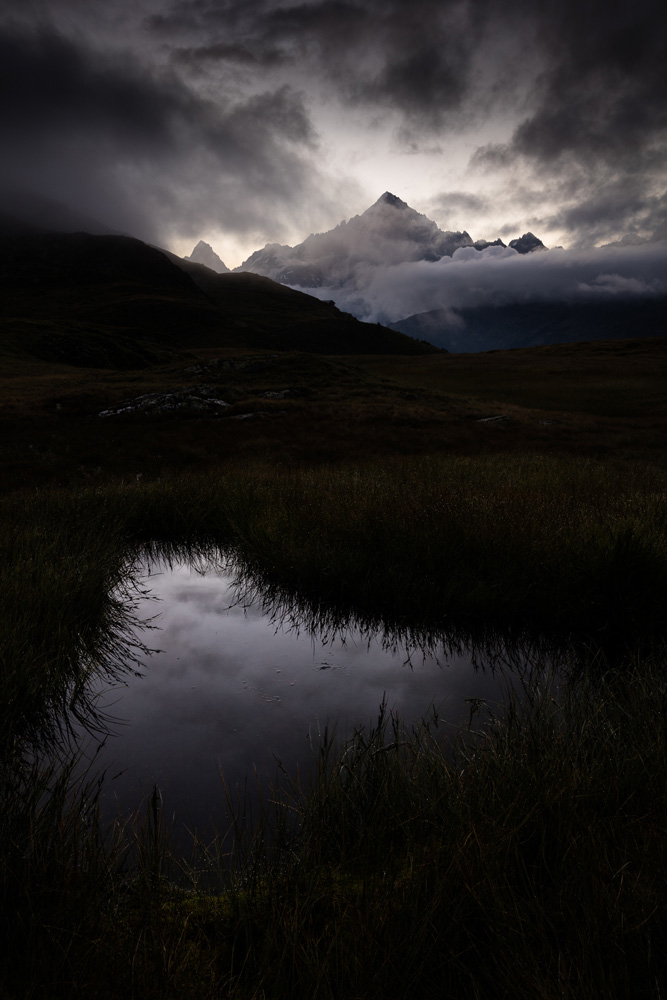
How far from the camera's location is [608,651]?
13.9 feet

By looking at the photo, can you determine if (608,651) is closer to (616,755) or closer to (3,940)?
(616,755)

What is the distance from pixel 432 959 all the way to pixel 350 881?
0.50 meters

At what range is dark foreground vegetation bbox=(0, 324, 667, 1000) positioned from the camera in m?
1.47

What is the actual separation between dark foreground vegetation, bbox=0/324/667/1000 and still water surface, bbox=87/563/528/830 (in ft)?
0.63

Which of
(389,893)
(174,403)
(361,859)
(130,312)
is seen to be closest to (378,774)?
(361,859)

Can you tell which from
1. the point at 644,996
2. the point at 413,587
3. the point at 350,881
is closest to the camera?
the point at 644,996

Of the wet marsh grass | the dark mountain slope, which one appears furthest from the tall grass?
the dark mountain slope

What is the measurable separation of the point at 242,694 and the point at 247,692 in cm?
5

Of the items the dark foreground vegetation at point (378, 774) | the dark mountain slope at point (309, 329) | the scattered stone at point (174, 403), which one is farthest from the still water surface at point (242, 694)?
the dark mountain slope at point (309, 329)

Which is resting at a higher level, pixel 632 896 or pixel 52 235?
pixel 52 235

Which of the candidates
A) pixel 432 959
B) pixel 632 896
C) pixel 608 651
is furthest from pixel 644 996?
pixel 608 651

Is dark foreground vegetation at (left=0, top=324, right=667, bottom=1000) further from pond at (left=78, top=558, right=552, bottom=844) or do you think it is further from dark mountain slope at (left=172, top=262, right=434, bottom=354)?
dark mountain slope at (left=172, top=262, right=434, bottom=354)

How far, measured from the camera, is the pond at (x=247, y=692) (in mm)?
2793

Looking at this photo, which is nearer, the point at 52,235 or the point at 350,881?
the point at 350,881
